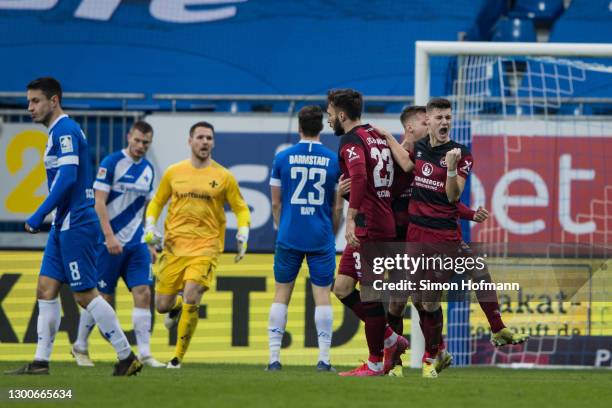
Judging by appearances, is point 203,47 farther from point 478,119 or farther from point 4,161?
point 478,119

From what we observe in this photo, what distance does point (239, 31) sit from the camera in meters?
15.2

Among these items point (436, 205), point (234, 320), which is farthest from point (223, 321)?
point (436, 205)

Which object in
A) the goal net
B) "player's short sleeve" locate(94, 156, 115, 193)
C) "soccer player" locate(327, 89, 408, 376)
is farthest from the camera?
the goal net

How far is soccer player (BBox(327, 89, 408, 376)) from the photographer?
8523 mm

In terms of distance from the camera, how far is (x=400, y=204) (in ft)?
29.1

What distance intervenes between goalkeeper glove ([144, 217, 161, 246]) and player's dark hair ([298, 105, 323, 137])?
1.47 meters

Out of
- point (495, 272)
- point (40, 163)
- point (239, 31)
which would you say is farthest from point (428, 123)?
point (239, 31)

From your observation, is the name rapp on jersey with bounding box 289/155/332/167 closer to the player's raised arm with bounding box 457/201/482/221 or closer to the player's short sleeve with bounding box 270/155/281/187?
the player's short sleeve with bounding box 270/155/281/187

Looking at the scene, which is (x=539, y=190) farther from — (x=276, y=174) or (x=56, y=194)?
(x=56, y=194)

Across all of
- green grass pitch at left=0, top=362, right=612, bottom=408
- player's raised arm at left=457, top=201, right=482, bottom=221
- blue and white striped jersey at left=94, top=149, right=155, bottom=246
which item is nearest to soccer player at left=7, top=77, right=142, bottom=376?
green grass pitch at left=0, top=362, right=612, bottom=408

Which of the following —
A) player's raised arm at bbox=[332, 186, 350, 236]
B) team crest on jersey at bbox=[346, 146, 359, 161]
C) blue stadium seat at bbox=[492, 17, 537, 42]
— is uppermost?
blue stadium seat at bbox=[492, 17, 537, 42]

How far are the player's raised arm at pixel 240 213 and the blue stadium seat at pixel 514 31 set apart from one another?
5.94m

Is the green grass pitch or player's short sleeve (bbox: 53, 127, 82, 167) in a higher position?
player's short sleeve (bbox: 53, 127, 82, 167)

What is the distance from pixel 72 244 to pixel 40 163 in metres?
4.93
